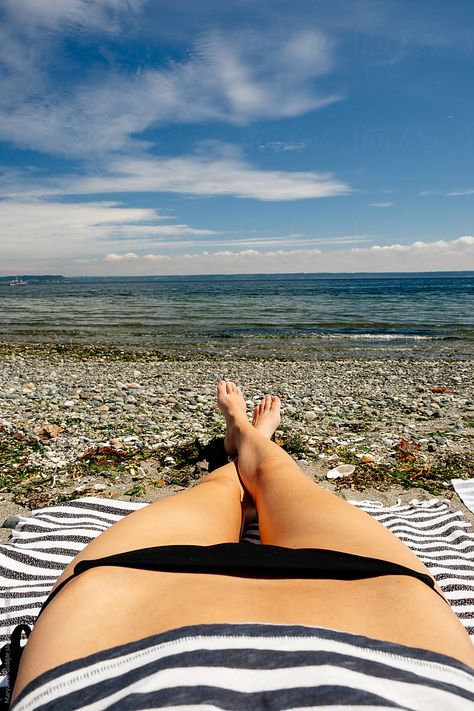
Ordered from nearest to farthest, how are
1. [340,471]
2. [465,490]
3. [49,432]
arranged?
[465,490] < [340,471] < [49,432]

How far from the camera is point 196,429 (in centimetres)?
611

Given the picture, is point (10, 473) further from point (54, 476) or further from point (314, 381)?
point (314, 381)

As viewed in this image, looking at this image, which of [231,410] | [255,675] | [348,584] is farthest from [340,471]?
[255,675]

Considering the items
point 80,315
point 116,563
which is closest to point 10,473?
point 116,563

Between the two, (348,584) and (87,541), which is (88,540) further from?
(348,584)

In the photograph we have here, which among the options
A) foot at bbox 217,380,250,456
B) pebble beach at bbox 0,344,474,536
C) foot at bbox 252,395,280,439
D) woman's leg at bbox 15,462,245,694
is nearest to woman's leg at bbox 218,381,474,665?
woman's leg at bbox 15,462,245,694

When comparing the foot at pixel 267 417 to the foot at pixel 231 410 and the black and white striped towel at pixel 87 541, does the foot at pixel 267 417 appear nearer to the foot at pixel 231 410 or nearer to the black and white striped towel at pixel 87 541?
the foot at pixel 231 410

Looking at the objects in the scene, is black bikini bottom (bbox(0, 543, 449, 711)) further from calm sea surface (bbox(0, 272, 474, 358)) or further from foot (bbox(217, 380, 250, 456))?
calm sea surface (bbox(0, 272, 474, 358))

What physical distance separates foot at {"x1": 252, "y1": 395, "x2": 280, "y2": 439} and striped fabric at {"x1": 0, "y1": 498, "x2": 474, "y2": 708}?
47.6 inches

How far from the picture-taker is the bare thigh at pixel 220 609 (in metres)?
1.36

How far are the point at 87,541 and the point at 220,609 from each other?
2.09 metres

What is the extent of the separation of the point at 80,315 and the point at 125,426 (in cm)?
2415

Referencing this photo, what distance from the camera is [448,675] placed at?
1.25 meters

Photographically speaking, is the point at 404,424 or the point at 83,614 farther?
the point at 404,424
